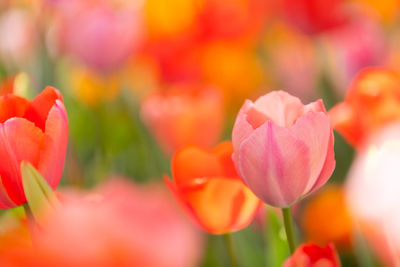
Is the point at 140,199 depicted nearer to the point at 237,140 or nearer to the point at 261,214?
the point at 237,140

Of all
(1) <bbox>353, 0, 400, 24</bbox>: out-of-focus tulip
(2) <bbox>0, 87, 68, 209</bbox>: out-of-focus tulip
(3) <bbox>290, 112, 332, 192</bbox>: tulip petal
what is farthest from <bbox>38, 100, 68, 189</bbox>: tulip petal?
(1) <bbox>353, 0, 400, 24</bbox>: out-of-focus tulip

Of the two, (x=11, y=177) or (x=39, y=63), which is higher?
(x=39, y=63)

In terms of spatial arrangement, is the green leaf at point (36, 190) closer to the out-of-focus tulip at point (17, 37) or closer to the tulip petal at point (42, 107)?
the tulip petal at point (42, 107)

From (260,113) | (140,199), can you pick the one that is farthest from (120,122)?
(140,199)

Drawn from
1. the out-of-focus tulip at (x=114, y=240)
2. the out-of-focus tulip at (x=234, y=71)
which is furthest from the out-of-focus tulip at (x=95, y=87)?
the out-of-focus tulip at (x=114, y=240)

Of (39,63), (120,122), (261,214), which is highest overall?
(39,63)
